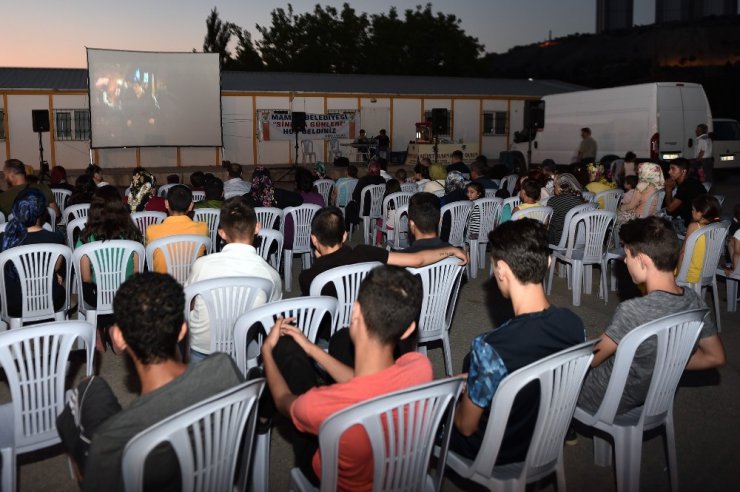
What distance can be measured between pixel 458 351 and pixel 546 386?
2647 millimetres

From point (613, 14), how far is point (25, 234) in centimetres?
10923

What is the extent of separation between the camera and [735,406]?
13.1ft

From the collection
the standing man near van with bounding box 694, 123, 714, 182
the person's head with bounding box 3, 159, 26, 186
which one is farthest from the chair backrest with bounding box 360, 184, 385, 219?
the standing man near van with bounding box 694, 123, 714, 182

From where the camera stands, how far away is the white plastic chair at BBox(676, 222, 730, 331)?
5.12 m

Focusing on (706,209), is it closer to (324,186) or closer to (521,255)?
(521,255)

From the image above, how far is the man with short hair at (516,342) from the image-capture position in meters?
2.38

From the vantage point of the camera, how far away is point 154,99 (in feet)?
58.4

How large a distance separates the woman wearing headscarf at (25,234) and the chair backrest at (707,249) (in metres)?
4.59

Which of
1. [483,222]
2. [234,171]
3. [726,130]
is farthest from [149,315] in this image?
[726,130]

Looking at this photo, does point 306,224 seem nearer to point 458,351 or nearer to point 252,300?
point 458,351

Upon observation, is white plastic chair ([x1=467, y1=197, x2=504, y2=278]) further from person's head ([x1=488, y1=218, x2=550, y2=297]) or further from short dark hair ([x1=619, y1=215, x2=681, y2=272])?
person's head ([x1=488, y1=218, x2=550, y2=297])

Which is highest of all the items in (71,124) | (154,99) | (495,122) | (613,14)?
Answer: (613,14)

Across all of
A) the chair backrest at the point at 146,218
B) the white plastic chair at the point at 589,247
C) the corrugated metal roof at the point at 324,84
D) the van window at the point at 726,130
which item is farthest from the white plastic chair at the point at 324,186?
the van window at the point at 726,130

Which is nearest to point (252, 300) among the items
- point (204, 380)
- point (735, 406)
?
point (204, 380)
